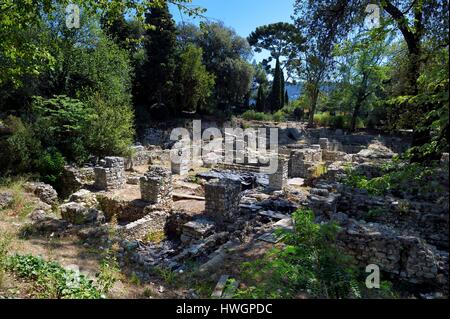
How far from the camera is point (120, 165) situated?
1300 centimetres

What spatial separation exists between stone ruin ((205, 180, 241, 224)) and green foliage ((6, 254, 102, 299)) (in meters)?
4.73

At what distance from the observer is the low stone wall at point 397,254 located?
5227 mm

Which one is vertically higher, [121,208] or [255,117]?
[255,117]

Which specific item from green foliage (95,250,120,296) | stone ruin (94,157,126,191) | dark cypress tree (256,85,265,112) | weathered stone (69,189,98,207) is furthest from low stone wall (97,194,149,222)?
dark cypress tree (256,85,265,112)

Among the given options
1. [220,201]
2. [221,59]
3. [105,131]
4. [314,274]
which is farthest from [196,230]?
[221,59]

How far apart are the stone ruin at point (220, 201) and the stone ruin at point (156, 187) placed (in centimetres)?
213

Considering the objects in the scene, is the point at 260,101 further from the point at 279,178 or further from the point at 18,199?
the point at 18,199

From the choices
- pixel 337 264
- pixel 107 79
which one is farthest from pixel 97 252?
pixel 107 79

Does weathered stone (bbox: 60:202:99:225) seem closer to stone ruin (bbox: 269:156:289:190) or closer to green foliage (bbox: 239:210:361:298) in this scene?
green foliage (bbox: 239:210:361:298)

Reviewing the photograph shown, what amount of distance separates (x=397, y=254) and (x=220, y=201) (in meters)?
4.90

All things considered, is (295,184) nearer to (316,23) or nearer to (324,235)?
(316,23)

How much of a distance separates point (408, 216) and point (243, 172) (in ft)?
31.8

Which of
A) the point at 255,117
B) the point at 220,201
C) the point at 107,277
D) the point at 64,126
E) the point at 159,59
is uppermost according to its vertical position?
the point at 159,59

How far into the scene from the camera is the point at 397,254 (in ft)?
18.0
